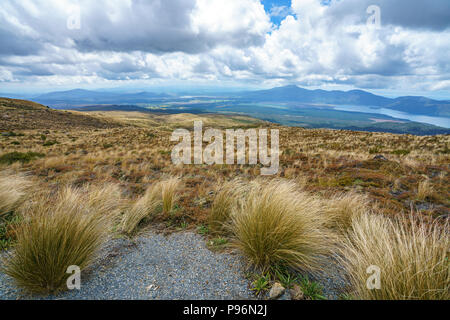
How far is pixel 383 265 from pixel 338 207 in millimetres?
2038

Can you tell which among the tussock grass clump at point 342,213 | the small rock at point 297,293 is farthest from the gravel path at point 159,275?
the tussock grass clump at point 342,213

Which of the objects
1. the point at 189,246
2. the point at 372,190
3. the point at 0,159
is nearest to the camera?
the point at 189,246

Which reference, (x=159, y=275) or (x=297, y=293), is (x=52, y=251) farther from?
(x=297, y=293)

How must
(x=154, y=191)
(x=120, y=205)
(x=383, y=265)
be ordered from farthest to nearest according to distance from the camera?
(x=154, y=191) → (x=120, y=205) → (x=383, y=265)

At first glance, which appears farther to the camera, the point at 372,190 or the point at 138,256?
the point at 372,190

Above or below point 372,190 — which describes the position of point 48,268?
above

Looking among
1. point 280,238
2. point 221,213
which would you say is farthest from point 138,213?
point 280,238

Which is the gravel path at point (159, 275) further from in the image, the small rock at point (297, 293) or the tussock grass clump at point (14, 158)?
the tussock grass clump at point (14, 158)

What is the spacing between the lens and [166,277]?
8.36ft

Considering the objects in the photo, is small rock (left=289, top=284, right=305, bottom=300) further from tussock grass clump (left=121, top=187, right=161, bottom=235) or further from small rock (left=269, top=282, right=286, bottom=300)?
tussock grass clump (left=121, top=187, right=161, bottom=235)
